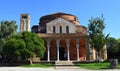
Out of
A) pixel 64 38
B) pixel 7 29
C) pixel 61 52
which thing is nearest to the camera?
pixel 64 38

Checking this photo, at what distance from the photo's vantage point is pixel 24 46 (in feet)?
135

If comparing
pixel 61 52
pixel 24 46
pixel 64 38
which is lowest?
pixel 61 52

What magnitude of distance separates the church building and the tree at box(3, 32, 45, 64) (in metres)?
7.60

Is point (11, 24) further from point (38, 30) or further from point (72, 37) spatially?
point (72, 37)

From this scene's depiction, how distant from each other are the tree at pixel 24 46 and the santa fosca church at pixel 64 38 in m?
7.60

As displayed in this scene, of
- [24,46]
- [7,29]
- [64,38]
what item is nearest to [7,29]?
[7,29]

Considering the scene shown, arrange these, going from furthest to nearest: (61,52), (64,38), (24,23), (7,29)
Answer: (24,23)
(61,52)
(7,29)
(64,38)

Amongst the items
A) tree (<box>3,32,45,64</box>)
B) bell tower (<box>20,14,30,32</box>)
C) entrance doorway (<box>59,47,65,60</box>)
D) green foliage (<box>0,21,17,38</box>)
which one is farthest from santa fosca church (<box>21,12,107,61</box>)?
tree (<box>3,32,45,64</box>)

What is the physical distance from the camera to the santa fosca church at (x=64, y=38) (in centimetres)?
5109

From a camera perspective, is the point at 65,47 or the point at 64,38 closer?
the point at 64,38

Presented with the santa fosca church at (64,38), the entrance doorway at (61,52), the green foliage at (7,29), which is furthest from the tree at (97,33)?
the green foliage at (7,29)

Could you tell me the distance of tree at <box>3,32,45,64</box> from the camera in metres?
40.8

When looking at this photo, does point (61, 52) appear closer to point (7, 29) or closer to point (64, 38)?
point (64, 38)

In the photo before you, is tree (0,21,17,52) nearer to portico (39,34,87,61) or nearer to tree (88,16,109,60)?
portico (39,34,87,61)
